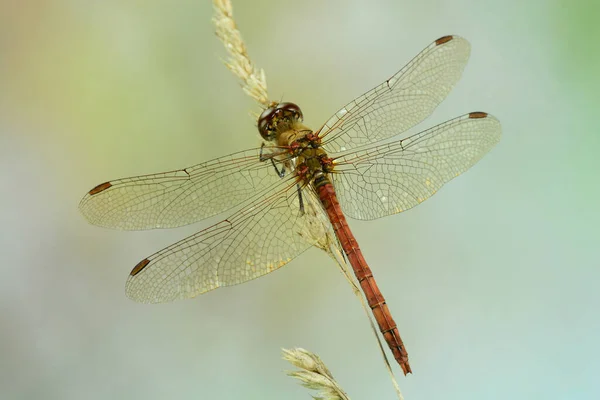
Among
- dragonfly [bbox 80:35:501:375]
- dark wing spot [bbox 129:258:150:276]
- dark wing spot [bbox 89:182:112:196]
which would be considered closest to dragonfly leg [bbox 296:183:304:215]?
dragonfly [bbox 80:35:501:375]

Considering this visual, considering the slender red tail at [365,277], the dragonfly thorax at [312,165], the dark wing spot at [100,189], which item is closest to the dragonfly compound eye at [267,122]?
the dragonfly thorax at [312,165]

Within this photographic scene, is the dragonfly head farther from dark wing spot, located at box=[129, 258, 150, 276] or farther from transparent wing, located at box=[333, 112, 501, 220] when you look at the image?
dark wing spot, located at box=[129, 258, 150, 276]

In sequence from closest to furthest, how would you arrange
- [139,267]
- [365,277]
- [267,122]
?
[139,267]
[365,277]
[267,122]

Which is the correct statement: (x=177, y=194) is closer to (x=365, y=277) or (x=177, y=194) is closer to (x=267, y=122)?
(x=267, y=122)

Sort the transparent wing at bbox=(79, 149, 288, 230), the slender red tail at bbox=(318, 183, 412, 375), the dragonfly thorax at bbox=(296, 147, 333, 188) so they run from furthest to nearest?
the dragonfly thorax at bbox=(296, 147, 333, 188), the transparent wing at bbox=(79, 149, 288, 230), the slender red tail at bbox=(318, 183, 412, 375)

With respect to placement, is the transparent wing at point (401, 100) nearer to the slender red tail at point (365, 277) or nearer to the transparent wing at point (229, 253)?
the slender red tail at point (365, 277)

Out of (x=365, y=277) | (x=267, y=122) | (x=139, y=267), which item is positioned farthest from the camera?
(x=267, y=122)

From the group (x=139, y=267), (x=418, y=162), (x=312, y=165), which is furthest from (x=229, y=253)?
(x=418, y=162)
